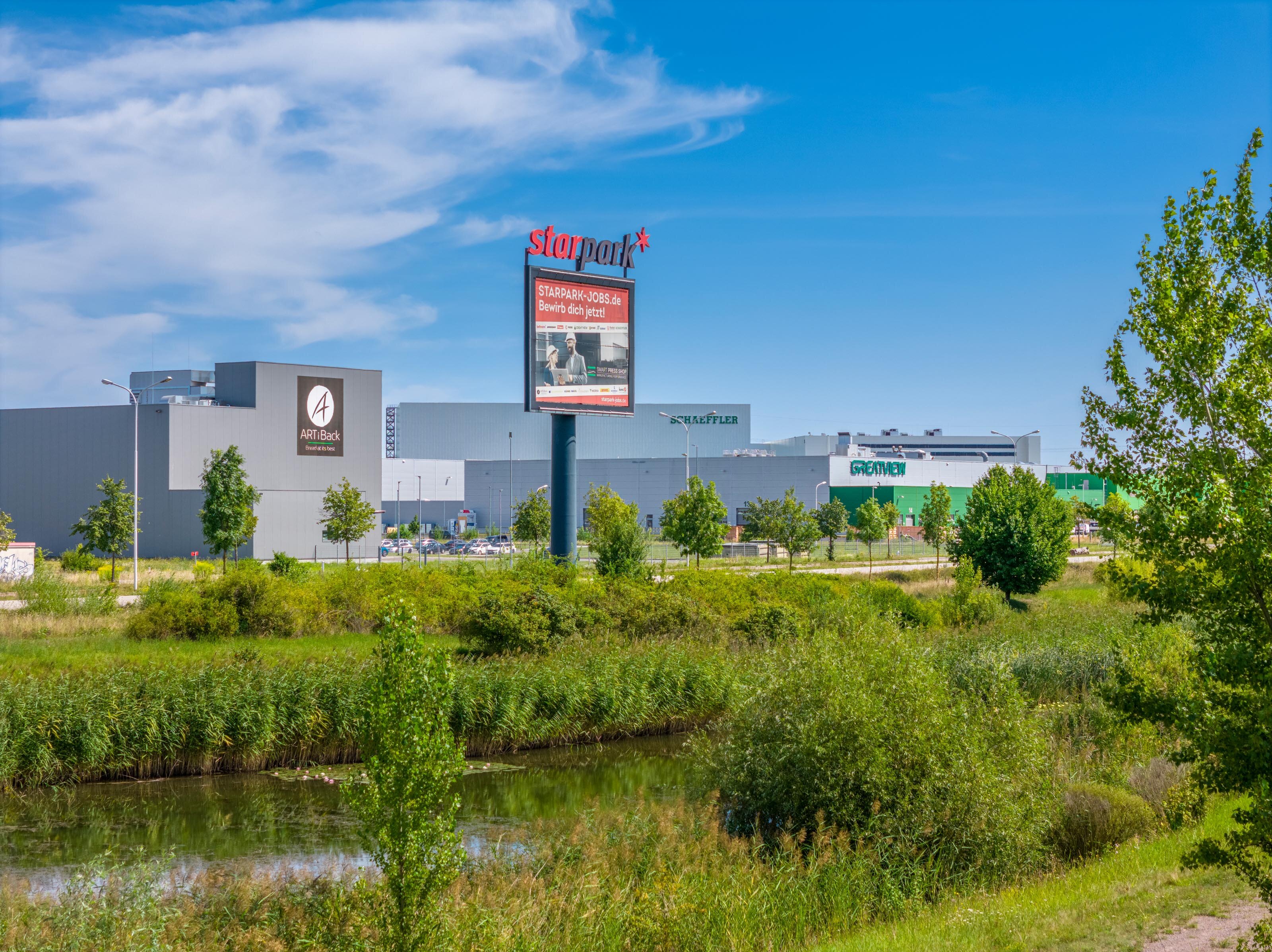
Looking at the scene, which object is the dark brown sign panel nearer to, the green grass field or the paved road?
the paved road

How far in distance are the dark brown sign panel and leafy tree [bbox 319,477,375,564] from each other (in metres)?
12.0

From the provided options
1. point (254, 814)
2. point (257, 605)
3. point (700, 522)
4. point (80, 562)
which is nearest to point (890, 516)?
point (700, 522)

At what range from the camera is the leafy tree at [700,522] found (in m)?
50.0

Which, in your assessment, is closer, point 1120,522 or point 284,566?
point 1120,522

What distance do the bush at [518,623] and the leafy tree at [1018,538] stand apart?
68.7 feet

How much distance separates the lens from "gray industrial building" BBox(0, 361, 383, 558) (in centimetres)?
6656

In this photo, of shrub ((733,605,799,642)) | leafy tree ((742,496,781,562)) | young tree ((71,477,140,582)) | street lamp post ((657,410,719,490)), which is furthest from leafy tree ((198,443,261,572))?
leafy tree ((742,496,781,562))

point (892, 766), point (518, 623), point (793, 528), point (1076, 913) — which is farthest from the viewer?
point (793, 528)

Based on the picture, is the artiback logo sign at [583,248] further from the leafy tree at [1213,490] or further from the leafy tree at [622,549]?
the leafy tree at [1213,490]

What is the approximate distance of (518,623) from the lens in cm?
2594

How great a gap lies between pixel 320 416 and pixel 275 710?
55319 mm

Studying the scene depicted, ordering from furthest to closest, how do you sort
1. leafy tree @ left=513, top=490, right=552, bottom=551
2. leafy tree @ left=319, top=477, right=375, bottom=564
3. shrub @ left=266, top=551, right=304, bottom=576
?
1. leafy tree @ left=513, top=490, right=552, bottom=551
2. leafy tree @ left=319, top=477, right=375, bottom=564
3. shrub @ left=266, top=551, right=304, bottom=576

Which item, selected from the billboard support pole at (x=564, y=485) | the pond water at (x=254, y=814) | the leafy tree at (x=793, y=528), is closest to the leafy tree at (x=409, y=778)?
the pond water at (x=254, y=814)

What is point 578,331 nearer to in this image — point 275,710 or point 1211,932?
point 275,710
